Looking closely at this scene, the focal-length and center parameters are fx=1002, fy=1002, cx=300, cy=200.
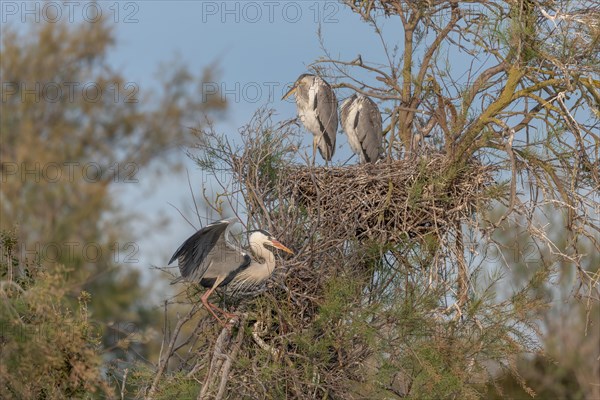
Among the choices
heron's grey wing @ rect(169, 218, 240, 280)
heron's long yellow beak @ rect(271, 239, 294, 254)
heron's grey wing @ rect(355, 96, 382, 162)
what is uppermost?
heron's grey wing @ rect(355, 96, 382, 162)

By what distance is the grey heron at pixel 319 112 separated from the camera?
9.01 m

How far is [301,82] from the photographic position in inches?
363

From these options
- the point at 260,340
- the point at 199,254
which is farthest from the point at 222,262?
the point at 260,340

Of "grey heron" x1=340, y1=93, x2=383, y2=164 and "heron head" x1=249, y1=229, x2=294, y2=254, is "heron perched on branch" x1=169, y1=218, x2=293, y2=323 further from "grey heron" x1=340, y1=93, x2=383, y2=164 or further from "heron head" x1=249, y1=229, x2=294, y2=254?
"grey heron" x1=340, y1=93, x2=383, y2=164

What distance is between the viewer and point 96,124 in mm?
18406

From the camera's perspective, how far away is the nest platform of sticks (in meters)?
7.26

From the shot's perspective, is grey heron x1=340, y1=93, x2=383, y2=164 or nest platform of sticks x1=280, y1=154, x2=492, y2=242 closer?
nest platform of sticks x1=280, y1=154, x2=492, y2=242

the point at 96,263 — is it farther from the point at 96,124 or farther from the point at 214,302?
the point at 214,302

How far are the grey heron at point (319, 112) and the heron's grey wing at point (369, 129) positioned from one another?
0.30 meters

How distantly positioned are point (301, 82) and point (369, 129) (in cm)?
94

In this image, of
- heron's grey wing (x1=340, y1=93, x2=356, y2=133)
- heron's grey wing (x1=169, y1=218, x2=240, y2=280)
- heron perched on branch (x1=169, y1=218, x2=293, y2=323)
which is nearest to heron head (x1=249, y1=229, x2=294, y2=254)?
heron perched on branch (x1=169, y1=218, x2=293, y2=323)

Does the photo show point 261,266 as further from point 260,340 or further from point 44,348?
point 44,348

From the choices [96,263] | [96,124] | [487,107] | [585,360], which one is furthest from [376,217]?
[96,124]

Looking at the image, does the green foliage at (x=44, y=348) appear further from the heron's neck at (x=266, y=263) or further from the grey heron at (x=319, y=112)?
the grey heron at (x=319, y=112)
